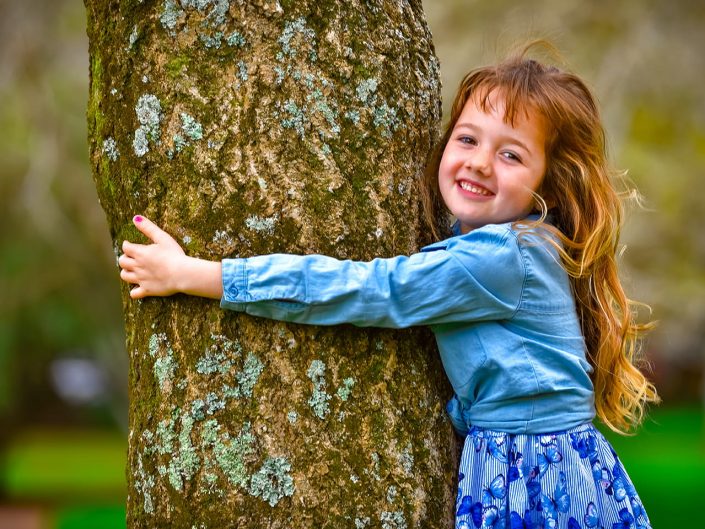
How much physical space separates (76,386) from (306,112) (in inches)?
757

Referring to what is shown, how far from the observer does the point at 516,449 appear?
2.22 meters

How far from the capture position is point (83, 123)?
10297 millimetres

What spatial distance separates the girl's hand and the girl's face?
694mm

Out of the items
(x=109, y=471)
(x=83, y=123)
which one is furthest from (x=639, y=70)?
(x=109, y=471)

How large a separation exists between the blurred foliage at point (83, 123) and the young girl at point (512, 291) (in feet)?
22.5

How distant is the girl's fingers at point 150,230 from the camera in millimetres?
2154

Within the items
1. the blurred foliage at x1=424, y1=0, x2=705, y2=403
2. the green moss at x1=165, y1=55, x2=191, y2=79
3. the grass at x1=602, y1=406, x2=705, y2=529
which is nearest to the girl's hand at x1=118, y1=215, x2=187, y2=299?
the green moss at x1=165, y1=55, x2=191, y2=79

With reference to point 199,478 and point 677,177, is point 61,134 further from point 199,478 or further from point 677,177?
point 199,478

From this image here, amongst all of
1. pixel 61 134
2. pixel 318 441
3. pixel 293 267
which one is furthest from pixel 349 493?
pixel 61 134

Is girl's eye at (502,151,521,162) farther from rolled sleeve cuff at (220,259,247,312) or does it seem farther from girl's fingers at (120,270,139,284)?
girl's fingers at (120,270,139,284)

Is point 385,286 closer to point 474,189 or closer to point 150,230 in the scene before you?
point 474,189

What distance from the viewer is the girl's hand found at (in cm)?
212

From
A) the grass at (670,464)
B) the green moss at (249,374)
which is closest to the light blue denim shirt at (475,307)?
the green moss at (249,374)

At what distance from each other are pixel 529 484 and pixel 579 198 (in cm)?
75
